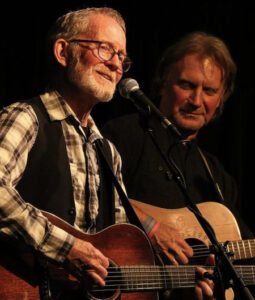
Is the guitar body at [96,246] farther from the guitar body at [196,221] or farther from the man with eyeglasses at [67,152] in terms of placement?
the guitar body at [196,221]

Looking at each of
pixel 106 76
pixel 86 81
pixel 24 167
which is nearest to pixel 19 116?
pixel 24 167

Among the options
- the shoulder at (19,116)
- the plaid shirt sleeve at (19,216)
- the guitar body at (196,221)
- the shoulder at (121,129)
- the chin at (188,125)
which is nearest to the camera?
the plaid shirt sleeve at (19,216)

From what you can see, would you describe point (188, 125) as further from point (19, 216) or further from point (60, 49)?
point (19, 216)

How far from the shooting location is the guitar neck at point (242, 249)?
334 cm

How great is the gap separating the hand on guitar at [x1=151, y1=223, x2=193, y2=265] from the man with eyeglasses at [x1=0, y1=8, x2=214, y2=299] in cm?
24

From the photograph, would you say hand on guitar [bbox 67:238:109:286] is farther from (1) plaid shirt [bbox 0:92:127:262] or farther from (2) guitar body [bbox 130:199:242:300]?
(2) guitar body [bbox 130:199:242:300]

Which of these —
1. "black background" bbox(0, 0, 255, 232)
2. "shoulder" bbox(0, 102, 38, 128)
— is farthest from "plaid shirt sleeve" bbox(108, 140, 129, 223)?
"black background" bbox(0, 0, 255, 232)

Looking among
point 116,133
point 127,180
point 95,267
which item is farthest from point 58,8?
point 95,267

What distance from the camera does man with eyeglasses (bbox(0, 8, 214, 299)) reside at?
2214mm

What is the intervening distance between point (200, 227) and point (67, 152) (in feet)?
3.44

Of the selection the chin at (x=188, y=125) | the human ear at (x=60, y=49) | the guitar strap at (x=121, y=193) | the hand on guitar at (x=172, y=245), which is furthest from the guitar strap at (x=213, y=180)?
the human ear at (x=60, y=49)

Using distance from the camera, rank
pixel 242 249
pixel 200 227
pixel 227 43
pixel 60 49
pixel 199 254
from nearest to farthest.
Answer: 1. pixel 60 49
2. pixel 199 254
3. pixel 200 227
4. pixel 242 249
5. pixel 227 43

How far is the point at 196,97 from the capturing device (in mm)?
3910

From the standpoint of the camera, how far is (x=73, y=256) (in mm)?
2229
